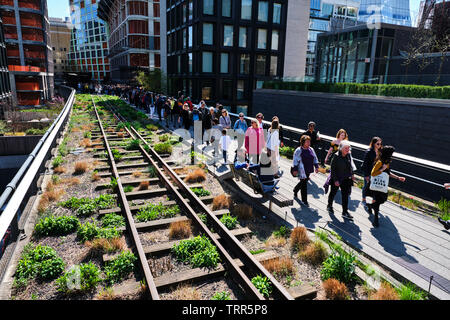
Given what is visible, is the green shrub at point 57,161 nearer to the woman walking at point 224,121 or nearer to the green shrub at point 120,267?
the woman walking at point 224,121

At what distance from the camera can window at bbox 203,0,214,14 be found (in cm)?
3925

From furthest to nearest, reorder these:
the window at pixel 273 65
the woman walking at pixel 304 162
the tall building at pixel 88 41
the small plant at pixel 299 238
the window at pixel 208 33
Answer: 1. the tall building at pixel 88 41
2. the window at pixel 273 65
3. the window at pixel 208 33
4. the woman walking at pixel 304 162
5. the small plant at pixel 299 238

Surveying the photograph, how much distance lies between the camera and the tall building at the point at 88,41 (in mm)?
110125

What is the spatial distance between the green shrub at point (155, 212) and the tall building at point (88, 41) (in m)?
110

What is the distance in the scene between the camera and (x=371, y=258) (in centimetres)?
562

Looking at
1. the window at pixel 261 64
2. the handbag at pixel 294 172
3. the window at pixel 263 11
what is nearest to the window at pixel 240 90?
the window at pixel 261 64

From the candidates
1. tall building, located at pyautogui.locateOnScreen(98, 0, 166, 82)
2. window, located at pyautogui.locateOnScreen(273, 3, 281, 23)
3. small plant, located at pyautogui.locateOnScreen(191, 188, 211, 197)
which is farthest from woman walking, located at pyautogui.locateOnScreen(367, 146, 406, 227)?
tall building, located at pyautogui.locateOnScreen(98, 0, 166, 82)

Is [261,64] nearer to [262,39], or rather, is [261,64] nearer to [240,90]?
[262,39]

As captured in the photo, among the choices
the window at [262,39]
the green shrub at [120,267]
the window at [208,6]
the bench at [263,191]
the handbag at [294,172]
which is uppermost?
the window at [208,6]

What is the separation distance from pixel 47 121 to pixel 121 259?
995 inches

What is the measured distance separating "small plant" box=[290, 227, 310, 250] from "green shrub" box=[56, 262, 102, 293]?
11.3 feet

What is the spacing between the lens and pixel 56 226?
6.61m

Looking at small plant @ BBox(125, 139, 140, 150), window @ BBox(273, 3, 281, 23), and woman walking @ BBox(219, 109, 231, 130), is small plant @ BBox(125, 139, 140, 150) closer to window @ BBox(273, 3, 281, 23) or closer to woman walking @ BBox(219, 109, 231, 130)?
woman walking @ BBox(219, 109, 231, 130)

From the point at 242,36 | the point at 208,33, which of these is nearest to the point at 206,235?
the point at 208,33
